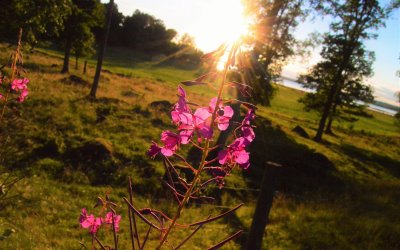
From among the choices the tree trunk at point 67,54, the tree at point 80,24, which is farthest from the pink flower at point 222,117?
the tree trunk at point 67,54

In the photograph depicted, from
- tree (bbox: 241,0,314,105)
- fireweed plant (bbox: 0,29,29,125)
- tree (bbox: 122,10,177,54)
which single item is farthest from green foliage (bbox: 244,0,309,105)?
tree (bbox: 122,10,177,54)

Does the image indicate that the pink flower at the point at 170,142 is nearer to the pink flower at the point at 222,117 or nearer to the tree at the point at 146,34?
the pink flower at the point at 222,117

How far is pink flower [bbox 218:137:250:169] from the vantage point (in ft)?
4.39

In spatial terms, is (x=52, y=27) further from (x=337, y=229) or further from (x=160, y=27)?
(x=160, y=27)

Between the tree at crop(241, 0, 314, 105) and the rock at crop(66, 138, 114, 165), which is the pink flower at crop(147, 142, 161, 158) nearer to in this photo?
the rock at crop(66, 138, 114, 165)

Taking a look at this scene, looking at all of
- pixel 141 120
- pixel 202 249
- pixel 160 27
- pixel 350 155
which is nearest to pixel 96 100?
pixel 141 120

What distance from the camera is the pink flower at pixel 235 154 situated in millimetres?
1338

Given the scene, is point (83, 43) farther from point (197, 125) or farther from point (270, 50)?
point (197, 125)

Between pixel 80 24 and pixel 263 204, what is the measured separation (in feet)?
89.3

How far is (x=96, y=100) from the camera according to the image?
1691 centimetres

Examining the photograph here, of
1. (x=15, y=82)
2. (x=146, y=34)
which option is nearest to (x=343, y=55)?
(x=15, y=82)

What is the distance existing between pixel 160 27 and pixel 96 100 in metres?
67.8

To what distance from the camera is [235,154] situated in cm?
138

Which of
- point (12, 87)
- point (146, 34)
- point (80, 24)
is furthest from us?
point (146, 34)
